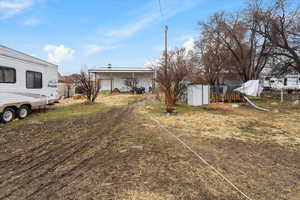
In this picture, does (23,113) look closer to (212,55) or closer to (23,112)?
(23,112)

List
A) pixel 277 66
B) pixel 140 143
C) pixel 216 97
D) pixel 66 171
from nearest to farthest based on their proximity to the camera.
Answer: pixel 66 171
pixel 140 143
pixel 216 97
pixel 277 66

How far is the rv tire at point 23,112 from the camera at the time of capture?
22.3 ft

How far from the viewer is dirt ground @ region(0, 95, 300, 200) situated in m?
→ 2.09

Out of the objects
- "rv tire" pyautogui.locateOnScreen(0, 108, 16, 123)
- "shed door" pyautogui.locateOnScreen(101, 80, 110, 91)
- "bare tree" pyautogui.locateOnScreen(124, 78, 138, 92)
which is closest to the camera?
"rv tire" pyautogui.locateOnScreen(0, 108, 16, 123)

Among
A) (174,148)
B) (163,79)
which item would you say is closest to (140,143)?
(174,148)

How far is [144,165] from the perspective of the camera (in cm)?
282

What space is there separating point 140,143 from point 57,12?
453 inches

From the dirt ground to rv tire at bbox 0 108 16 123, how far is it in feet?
5.74

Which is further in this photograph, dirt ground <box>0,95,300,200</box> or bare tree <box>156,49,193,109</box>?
bare tree <box>156,49,193,109</box>

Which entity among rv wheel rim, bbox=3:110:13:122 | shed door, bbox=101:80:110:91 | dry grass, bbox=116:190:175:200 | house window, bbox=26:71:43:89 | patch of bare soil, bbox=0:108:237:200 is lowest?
dry grass, bbox=116:190:175:200


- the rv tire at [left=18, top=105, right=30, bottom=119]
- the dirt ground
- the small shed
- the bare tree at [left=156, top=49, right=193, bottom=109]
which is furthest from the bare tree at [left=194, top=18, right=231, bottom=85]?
the rv tire at [left=18, top=105, right=30, bottom=119]

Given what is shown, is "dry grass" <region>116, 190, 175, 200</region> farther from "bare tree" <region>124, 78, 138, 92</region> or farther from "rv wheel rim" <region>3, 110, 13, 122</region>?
"bare tree" <region>124, 78, 138, 92</region>

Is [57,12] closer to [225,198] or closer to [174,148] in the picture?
[174,148]

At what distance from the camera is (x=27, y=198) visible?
1954mm
